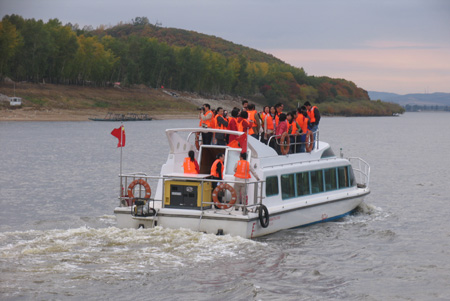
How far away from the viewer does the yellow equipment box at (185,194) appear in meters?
19.0

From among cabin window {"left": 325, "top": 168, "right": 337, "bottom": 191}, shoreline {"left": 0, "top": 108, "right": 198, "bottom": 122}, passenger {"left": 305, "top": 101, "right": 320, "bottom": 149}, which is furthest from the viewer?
shoreline {"left": 0, "top": 108, "right": 198, "bottom": 122}

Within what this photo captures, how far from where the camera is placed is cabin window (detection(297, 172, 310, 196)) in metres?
21.6

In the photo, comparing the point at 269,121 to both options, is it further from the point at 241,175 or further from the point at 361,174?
the point at 361,174

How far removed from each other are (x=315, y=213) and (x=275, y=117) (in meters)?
3.41

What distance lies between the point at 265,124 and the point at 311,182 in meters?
2.40

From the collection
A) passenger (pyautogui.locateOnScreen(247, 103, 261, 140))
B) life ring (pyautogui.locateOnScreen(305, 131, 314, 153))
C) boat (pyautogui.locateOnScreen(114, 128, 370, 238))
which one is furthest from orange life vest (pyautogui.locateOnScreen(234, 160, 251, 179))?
life ring (pyautogui.locateOnScreen(305, 131, 314, 153))

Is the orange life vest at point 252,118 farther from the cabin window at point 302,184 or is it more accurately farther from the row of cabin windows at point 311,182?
the cabin window at point 302,184


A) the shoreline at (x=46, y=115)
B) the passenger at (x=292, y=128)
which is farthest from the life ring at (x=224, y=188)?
the shoreline at (x=46, y=115)

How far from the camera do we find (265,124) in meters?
22.2

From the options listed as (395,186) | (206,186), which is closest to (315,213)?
(206,186)

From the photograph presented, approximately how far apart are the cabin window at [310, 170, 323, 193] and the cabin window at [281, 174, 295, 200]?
3.89 ft

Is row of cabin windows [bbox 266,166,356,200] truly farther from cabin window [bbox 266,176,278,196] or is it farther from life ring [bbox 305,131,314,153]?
life ring [bbox 305,131,314,153]

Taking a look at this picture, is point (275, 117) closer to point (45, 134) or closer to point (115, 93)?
point (45, 134)

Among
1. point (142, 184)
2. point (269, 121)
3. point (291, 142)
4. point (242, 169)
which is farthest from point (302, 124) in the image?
point (142, 184)
